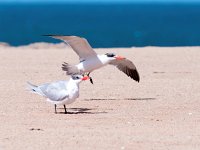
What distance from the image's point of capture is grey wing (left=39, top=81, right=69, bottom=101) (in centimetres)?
1261

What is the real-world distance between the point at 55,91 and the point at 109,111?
91cm

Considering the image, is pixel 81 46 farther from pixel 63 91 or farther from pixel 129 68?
pixel 63 91

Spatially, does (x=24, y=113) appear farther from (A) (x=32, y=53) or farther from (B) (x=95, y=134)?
(A) (x=32, y=53)

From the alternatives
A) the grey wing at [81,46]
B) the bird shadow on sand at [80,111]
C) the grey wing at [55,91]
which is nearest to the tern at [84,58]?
the grey wing at [81,46]

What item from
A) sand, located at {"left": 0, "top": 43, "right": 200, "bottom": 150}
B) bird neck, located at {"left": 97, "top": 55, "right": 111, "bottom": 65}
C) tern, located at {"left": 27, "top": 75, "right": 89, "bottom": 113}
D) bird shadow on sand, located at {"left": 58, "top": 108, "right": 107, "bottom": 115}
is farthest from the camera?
bird neck, located at {"left": 97, "top": 55, "right": 111, "bottom": 65}

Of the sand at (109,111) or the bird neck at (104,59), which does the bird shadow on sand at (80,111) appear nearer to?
the sand at (109,111)

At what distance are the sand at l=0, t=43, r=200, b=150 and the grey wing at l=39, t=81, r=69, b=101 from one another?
0.25 m

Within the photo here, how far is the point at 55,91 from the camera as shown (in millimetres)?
12734

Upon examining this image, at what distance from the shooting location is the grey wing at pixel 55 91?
41.4 feet

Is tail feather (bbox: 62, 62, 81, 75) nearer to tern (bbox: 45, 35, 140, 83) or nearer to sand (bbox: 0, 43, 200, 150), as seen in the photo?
tern (bbox: 45, 35, 140, 83)

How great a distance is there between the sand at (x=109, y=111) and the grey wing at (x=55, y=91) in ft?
0.83

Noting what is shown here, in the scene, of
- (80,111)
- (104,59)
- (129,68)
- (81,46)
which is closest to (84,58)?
(81,46)

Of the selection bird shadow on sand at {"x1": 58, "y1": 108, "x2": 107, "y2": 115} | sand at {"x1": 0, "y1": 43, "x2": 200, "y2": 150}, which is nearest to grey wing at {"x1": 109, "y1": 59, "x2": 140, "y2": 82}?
sand at {"x1": 0, "y1": 43, "x2": 200, "y2": 150}

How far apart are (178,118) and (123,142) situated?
7.19 feet
